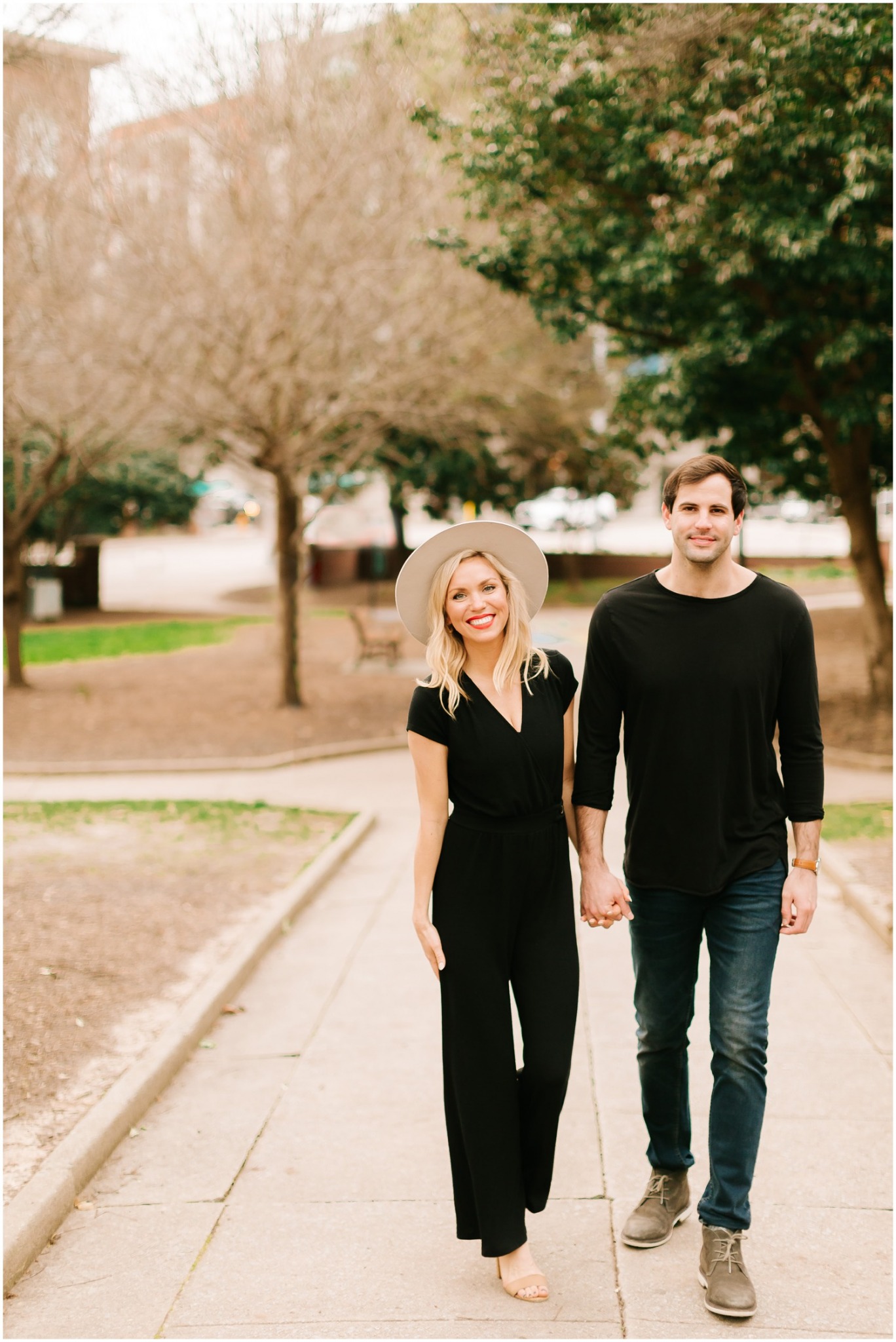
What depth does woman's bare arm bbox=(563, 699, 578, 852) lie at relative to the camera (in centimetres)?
372

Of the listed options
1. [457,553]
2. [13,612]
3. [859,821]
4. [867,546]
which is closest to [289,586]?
[13,612]

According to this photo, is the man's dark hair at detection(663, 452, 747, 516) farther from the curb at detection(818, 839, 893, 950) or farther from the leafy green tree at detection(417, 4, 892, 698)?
the leafy green tree at detection(417, 4, 892, 698)

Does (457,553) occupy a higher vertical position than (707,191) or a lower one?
lower

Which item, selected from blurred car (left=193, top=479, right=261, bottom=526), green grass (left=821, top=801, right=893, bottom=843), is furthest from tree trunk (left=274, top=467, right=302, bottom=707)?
blurred car (left=193, top=479, right=261, bottom=526)

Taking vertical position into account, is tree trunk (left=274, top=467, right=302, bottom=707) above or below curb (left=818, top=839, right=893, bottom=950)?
above

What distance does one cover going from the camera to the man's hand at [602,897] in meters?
3.63

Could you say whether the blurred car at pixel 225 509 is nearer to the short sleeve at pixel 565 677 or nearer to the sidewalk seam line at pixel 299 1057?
the sidewalk seam line at pixel 299 1057

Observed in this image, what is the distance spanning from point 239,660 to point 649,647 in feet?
55.2

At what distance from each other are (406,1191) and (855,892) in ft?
14.1

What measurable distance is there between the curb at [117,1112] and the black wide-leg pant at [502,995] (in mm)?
1290

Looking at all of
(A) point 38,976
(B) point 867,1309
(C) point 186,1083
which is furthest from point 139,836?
(B) point 867,1309

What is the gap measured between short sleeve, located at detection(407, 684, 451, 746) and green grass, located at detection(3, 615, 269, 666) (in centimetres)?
1723

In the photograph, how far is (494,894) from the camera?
139 inches

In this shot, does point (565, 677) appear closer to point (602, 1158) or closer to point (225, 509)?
point (602, 1158)
